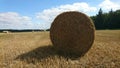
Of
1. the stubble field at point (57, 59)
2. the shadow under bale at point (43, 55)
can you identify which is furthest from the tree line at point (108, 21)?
the shadow under bale at point (43, 55)

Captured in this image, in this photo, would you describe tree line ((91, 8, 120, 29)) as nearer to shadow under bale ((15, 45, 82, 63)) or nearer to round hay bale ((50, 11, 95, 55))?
round hay bale ((50, 11, 95, 55))

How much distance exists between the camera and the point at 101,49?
15.4m

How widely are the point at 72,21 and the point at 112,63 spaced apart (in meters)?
3.87

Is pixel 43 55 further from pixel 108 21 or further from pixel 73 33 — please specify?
pixel 108 21

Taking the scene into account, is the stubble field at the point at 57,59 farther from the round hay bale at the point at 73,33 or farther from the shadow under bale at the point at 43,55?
the round hay bale at the point at 73,33

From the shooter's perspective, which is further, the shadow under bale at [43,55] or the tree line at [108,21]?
the tree line at [108,21]

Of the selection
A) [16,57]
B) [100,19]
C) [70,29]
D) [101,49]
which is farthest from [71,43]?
[100,19]

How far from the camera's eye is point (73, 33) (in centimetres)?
1431

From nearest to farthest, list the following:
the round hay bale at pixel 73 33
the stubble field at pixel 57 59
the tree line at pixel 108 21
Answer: the stubble field at pixel 57 59 → the round hay bale at pixel 73 33 → the tree line at pixel 108 21

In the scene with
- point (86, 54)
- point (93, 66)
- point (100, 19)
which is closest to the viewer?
point (93, 66)

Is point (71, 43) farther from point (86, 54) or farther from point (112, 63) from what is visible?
point (112, 63)

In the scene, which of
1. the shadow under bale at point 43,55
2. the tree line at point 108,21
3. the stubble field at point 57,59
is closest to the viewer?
the stubble field at point 57,59

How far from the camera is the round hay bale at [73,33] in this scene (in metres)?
14.1

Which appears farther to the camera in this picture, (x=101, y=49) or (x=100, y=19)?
(x=100, y=19)
